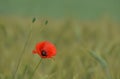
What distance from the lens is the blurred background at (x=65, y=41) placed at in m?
1.44

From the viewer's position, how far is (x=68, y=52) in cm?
176

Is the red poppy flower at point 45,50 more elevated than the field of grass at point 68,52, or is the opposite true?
the red poppy flower at point 45,50

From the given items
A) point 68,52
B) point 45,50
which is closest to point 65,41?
point 68,52

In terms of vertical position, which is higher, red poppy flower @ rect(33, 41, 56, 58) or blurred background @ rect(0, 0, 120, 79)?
red poppy flower @ rect(33, 41, 56, 58)

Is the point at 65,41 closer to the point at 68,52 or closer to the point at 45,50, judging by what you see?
the point at 68,52

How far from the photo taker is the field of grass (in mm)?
1414

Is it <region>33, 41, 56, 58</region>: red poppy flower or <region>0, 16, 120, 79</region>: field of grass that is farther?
<region>0, 16, 120, 79</region>: field of grass

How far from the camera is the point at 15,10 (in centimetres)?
273

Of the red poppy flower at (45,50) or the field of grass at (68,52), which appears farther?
the field of grass at (68,52)

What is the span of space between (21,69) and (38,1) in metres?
1.23

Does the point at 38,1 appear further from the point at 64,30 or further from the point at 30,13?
the point at 64,30

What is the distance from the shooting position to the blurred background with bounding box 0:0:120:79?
4.73ft

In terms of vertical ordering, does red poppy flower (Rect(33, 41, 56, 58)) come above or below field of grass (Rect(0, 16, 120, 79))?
above

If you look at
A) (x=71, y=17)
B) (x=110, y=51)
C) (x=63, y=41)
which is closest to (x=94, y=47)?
(x=110, y=51)
